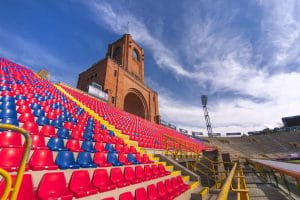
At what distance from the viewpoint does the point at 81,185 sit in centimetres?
259

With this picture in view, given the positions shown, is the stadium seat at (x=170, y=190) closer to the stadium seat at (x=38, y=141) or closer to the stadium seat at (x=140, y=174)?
the stadium seat at (x=140, y=174)

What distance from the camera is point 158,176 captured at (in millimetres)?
4555

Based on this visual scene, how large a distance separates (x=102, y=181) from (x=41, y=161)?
106cm

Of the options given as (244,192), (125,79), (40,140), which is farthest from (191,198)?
(125,79)

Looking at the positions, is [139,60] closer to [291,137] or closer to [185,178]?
[185,178]

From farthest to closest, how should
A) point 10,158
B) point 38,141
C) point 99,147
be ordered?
point 99,147, point 38,141, point 10,158

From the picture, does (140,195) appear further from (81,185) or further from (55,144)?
(55,144)

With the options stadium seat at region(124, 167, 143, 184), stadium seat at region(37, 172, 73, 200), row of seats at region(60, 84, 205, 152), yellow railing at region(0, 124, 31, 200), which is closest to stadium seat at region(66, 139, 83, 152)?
stadium seat at region(124, 167, 143, 184)

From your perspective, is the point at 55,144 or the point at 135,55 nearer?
the point at 55,144

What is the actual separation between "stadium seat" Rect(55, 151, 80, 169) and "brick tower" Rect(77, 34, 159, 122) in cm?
1573

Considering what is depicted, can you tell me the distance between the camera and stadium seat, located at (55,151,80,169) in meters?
2.81

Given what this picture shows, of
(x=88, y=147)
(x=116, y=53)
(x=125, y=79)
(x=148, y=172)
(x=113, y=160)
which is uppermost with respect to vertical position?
(x=116, y=53)

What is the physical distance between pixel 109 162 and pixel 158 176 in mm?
1522

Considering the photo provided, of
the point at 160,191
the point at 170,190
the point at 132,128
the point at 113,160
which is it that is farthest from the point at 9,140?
the point at 132,128
